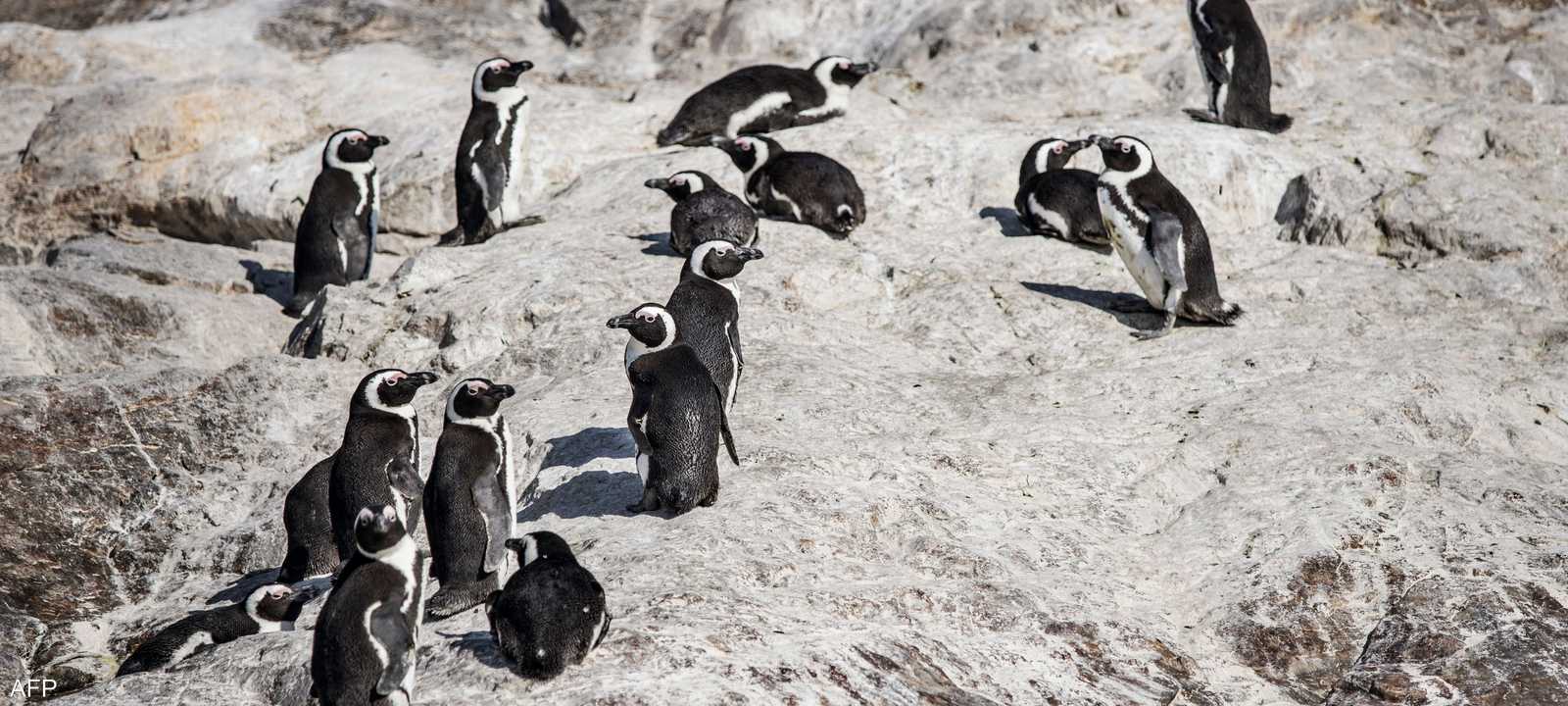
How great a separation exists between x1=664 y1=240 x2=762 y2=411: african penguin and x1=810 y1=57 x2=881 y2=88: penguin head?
195 inches

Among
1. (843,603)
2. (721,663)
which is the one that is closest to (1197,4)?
(843,603)

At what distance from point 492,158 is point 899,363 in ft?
12.6

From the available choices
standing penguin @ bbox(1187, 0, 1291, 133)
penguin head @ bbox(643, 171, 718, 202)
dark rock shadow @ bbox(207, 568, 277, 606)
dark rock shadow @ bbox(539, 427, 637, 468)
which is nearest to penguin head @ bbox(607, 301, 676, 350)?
dark rock shadow @ bbox(539, 427, 637, 468)

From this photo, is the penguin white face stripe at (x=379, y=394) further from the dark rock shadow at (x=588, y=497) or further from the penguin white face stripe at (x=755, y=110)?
the penguin white face stripe at (x=755, y=110)

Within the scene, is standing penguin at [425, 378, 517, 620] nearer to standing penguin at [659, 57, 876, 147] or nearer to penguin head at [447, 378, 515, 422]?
penguin head at [447, 378, 515, 422]

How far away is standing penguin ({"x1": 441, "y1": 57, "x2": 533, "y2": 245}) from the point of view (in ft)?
37.1

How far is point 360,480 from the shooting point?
23.0 ft

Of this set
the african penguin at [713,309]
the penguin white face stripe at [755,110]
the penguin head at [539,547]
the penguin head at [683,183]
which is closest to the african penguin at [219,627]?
the penguin head at [539,547]

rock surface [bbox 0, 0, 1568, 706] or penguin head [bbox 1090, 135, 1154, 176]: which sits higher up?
penguin head [bbox 1090, 135, 1154, 176]

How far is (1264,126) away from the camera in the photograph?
39.4 ft

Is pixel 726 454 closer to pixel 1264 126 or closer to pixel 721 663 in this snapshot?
pixel 721 663

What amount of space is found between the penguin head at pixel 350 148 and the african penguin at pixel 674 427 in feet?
17.6

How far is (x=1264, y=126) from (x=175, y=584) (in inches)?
329

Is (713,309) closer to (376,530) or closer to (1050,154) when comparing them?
(376,530)
